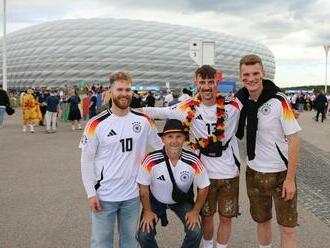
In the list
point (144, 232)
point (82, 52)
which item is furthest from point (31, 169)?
point (82, 52)

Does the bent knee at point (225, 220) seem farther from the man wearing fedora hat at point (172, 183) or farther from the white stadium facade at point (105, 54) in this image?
the white stadium facade at point (105, 54)

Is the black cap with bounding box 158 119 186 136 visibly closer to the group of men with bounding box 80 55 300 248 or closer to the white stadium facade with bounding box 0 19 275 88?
the group of men with bounding box 80 55 300 248

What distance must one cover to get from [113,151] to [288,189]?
1.54 m

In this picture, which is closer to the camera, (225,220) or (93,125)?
(93,125)

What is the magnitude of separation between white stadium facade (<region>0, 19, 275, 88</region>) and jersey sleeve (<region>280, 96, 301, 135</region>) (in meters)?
81.6

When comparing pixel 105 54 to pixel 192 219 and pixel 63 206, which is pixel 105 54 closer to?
pixel 63 206

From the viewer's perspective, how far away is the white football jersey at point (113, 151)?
3754 millimetres

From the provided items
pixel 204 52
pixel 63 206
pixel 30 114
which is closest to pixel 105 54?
pixel 30 114

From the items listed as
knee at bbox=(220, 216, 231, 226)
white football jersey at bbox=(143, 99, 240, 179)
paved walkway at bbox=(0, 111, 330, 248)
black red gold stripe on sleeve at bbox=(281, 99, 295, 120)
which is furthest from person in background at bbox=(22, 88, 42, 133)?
black red gold stripe on sleeve at bbox=(281, 99, 295, 120)

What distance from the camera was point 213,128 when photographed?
14.0 feet

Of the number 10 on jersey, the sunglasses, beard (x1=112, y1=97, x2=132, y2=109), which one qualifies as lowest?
the number 10 on jersey

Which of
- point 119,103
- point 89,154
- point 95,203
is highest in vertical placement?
point 119,103

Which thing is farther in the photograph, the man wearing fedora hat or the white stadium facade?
the white stadium facade

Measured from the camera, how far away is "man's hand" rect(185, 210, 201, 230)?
4078 millimetres
